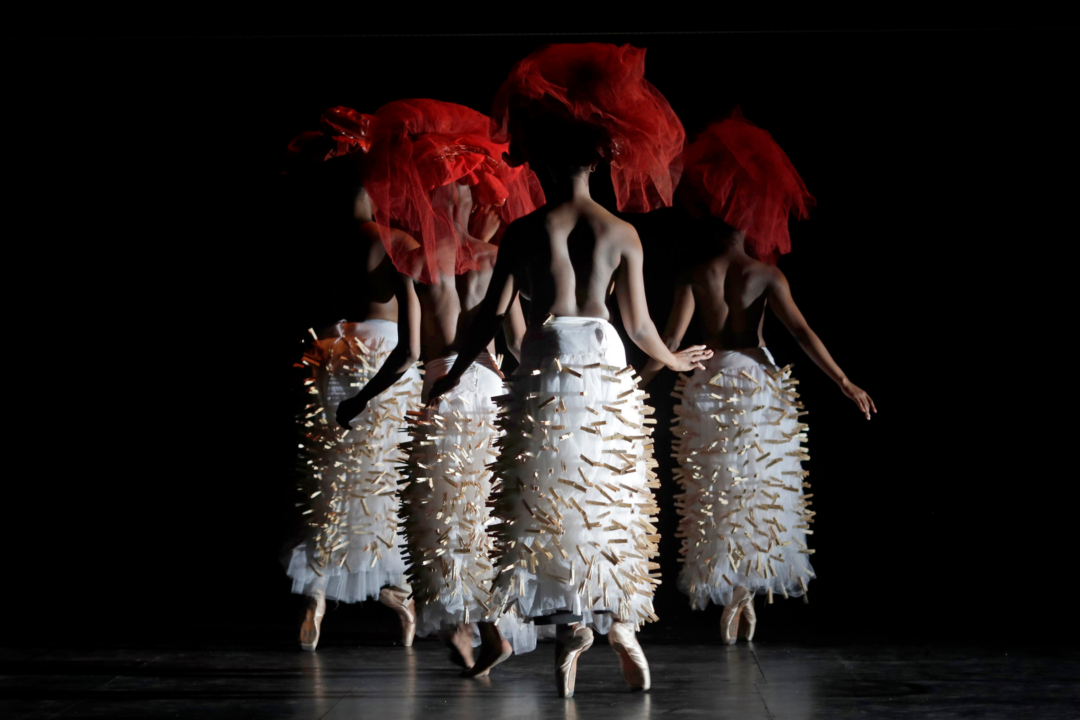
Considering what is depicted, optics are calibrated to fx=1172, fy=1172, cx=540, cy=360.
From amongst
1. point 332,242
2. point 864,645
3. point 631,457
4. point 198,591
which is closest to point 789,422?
point 864,645

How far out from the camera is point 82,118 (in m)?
5.08

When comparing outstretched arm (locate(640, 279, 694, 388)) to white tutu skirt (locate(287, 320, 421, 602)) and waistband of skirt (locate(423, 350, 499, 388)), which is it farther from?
white tutu skirt (locate(287, 320, 421, 602))

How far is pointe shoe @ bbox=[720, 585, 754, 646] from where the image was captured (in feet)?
12.3

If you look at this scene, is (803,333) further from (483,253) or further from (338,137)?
(338,137)

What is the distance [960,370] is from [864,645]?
5.33 ft

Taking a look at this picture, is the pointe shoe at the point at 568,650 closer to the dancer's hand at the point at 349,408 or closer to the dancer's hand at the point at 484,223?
the dancer's hand at the point at 349,408

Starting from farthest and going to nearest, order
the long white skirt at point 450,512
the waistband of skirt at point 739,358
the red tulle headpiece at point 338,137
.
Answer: the waistband of skirt at point 739,358, the red tulle headpiece at point 338,137, the long white skirt at point 450,512

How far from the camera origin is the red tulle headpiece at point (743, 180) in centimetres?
387

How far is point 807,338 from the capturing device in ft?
12.5

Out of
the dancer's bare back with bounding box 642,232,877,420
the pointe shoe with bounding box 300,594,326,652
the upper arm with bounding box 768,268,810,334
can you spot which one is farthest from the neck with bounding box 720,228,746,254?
the pointe shoe with bounding box 300,594,326,652

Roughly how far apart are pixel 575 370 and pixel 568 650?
0.70m

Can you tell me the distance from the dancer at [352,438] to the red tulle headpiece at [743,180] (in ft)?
3.55

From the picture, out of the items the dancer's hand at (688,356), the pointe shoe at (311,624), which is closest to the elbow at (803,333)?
the dancer's hand at (688,356)

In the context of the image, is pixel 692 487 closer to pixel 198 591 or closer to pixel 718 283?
pixel 718 283
